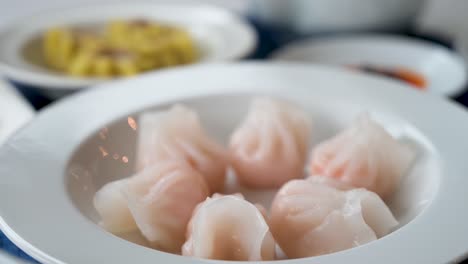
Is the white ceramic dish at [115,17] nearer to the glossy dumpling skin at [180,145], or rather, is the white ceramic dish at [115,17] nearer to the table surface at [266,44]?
the table surface at [266,44]

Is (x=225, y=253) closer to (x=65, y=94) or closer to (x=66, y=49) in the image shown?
(x=65, y=94)

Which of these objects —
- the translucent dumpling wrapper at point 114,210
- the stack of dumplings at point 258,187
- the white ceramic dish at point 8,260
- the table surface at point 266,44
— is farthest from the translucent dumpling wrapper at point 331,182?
the table surface at point 266,44

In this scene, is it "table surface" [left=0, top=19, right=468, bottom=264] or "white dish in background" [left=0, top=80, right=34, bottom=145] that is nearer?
"white dish in background" [left=0, top=80, right=34, bottom=145]

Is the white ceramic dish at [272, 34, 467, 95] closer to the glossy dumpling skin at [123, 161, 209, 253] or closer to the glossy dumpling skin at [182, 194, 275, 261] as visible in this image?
the glossy dumpling skin at [123, 161, 209, 253]

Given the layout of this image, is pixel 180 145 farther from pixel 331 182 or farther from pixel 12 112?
pixel 12 112

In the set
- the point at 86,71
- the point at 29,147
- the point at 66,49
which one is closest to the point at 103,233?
the point at 29,147

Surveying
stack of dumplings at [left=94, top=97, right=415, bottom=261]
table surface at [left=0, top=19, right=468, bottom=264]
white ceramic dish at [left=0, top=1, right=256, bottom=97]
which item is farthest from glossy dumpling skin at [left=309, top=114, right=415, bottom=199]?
white ceramic dish at [left=0, top=1, right=256, bottom=97]
